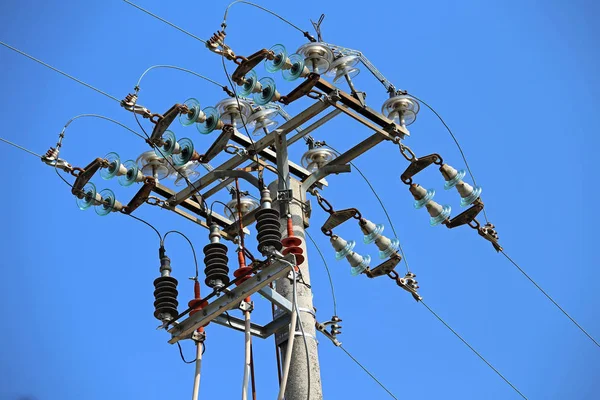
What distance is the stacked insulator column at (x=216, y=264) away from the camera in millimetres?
12906

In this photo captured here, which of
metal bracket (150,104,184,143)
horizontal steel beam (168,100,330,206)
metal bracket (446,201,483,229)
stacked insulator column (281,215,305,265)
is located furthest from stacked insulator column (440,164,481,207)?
stacked insulator column (281,215,305,265)

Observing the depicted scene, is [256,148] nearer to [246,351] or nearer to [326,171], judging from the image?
[326,171]

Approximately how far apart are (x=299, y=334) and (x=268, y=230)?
1.13 meters

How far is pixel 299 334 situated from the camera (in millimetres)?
13070

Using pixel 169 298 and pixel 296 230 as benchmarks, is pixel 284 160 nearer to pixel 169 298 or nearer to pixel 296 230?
pixel 296 230

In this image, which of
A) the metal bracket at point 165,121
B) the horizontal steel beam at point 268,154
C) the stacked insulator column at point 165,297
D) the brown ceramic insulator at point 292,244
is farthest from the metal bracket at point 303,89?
the stacked insulator column at point 165,297

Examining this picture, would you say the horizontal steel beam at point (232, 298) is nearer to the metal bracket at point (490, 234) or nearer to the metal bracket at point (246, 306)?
the metal bracket at point (246, 306)

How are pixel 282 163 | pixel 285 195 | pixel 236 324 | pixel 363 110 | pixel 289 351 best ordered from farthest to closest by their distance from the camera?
1. pixel 363 110
2. pixel 282 163
3. pixel 285 195
4. pixel 236 324
5. pixel 289 351

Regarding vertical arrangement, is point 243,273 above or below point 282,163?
below

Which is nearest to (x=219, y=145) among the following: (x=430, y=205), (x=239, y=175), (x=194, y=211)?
(x=239, y=175)

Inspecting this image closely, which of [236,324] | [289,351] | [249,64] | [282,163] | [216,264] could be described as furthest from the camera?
[249,64]

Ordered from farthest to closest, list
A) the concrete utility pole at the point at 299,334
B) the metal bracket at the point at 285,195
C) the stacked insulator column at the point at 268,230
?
1. the metal bracket at the point at 285,195
2. the concrete utility pole at the point at 299,334
3. the stacked insulator column at the point at 268,230

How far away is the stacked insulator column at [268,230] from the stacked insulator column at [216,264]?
1.76ft

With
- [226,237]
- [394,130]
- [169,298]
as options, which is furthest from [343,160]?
[169,298]
